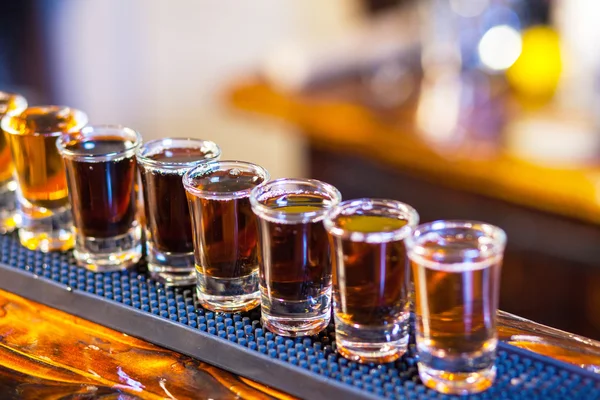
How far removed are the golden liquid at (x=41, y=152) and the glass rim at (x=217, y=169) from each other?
0.72 feet

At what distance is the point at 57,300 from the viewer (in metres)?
0.95

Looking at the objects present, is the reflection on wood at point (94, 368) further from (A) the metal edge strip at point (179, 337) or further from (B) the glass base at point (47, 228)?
(B) the glass base at point (47, 228)

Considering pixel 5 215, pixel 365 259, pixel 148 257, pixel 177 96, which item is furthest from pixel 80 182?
pixel 177 96

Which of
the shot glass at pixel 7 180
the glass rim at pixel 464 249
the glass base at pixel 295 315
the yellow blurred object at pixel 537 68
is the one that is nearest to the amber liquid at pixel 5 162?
the shot glass at pixel 7 180

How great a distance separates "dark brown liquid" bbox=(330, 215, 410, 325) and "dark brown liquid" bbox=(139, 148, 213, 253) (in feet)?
0.70

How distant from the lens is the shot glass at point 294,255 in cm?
79

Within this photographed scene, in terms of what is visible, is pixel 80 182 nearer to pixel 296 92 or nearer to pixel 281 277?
pixel 281 277

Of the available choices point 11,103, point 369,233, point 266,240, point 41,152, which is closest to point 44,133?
point 41,152

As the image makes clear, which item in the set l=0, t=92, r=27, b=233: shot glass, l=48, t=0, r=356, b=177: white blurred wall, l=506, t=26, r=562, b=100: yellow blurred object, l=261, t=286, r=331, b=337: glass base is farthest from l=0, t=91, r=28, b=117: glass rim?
l=48, t=0, r=356, b=177: white blurred wall

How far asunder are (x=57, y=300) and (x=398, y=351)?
391 millimetres

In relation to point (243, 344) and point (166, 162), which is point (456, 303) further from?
point (166, 162)

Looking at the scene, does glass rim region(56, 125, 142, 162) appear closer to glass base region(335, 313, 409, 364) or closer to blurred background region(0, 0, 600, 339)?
glass base region(335, 313, 409, 364)

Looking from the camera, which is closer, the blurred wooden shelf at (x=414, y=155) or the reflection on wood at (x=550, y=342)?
the reflection on wood at (x=550, y=342)

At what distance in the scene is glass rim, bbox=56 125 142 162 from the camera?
0.93 m
